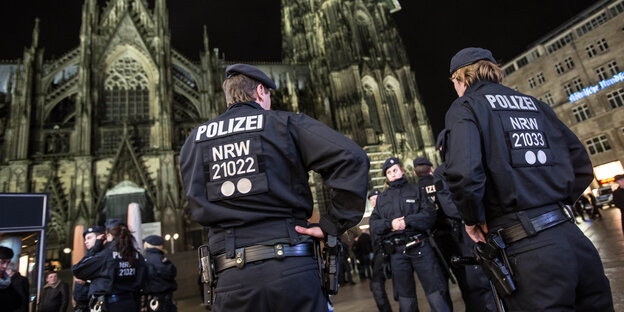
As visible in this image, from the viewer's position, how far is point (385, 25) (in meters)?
31.7

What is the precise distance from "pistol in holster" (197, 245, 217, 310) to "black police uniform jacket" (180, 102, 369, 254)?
0.33 ft

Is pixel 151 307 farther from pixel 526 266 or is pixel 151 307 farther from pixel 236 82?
pixel 526 266

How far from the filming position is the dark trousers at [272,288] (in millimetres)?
1555

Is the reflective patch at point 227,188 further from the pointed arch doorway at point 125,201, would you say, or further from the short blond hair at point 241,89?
the pointed arch doorway at point 125,201

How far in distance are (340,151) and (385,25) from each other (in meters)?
32.8

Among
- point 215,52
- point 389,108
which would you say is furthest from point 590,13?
point 215,52

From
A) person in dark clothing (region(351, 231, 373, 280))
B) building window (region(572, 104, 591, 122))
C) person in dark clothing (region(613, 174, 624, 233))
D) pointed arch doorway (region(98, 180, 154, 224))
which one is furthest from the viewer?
building window (region(572, 104, 591, 122))

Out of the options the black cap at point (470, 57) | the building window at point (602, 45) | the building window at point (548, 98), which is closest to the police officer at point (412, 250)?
the black cap at point (470, 57)

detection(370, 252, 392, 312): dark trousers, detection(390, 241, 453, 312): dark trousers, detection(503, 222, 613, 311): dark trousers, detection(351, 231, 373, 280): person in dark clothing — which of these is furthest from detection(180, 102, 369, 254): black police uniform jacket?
detection(351, 231, 373, 280): person in dark clothing

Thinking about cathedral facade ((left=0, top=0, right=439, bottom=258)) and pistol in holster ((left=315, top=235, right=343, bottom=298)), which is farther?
cathedral facade ((left=0, top=0, right=439, bottom=258))

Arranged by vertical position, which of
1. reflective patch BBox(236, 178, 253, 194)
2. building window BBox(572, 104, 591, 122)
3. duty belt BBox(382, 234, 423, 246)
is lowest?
duty belt BBox(382, 234, 423, 246)

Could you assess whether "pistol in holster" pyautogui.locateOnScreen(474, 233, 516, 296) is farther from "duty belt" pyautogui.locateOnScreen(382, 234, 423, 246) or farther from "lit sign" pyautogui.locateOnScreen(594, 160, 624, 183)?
"lit sign" pyautogui.locateOnScreen(594, 160, 624, 183)

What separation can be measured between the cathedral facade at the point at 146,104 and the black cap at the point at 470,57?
1903 cm

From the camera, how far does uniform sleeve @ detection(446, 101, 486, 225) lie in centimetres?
183
